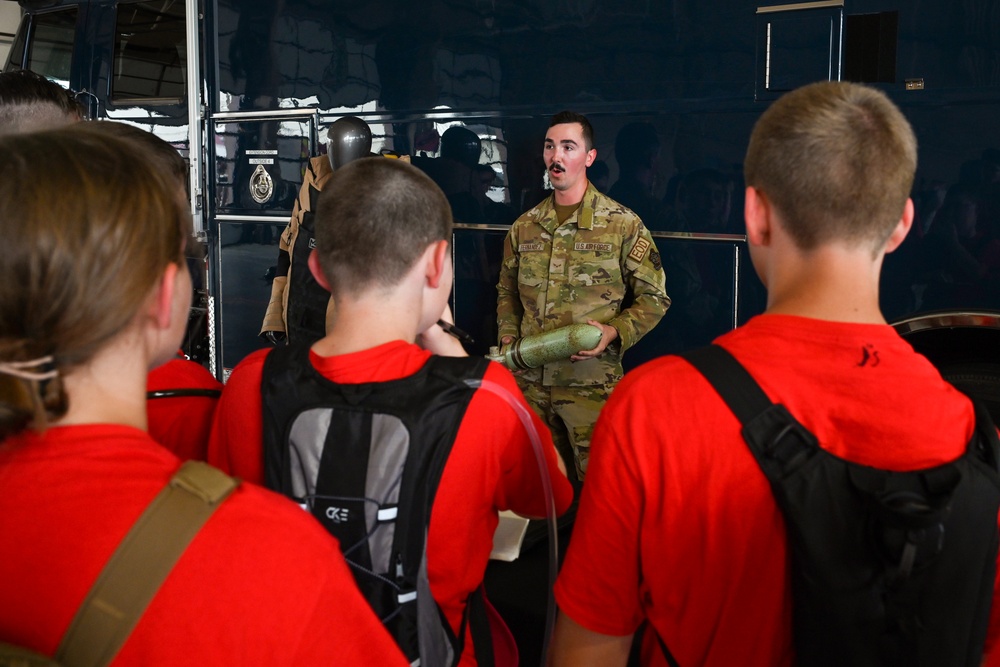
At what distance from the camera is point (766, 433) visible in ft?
3.51

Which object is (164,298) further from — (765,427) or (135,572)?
(765,427)

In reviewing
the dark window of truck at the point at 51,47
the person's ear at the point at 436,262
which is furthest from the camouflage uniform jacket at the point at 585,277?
the dark window of truck at the point at 51,47

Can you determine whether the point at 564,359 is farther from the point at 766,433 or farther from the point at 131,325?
the point at 131,325

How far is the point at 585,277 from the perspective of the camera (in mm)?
3873

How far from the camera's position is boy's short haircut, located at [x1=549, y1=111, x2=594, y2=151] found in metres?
3.66

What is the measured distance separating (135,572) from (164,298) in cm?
29

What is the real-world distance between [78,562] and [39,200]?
32 centimetres

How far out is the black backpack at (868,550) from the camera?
103 centimetres

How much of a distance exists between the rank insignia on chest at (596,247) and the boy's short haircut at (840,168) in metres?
2.57

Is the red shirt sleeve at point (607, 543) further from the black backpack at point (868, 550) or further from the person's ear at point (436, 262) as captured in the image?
the person's ear at point (436, 262)

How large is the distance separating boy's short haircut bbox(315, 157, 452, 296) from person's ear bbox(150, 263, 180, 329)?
59 centimetres

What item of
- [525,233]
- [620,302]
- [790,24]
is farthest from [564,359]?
[790,24]

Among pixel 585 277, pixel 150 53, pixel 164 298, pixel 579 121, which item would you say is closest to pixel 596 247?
pixel 585 277

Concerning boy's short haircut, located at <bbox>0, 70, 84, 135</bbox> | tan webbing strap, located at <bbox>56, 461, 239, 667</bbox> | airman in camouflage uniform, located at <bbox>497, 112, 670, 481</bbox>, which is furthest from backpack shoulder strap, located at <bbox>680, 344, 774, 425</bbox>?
airman in camouflage uniform, located at <bbox>497, 112, 670, 481</bbox>
